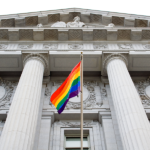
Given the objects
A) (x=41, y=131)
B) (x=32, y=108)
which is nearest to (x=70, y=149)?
(x=41, y=131)

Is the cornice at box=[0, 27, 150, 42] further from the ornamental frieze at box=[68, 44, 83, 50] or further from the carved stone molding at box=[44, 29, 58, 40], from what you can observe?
the ornamental frieze at box=[68, 44, 83, 50]

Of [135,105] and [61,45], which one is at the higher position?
[61,45]

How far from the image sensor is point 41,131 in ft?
42.1

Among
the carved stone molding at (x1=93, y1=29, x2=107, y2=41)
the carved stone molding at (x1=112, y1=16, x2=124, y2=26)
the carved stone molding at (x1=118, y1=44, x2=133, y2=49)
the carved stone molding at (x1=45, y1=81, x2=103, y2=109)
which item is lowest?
the carved stone molding at (x1=45, y1=81, x2=103, y2=109)

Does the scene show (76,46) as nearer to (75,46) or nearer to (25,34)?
(75,46)

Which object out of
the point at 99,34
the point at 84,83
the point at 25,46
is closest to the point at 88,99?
the point at 84,83

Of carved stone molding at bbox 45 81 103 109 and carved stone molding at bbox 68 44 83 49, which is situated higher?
carved stone molding at bbox 68 44 83 49

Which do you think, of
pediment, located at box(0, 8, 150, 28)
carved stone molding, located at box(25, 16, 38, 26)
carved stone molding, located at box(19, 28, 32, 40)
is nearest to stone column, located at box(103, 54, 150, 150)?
carved stone molding, located at box(19, 28, 32, 40)

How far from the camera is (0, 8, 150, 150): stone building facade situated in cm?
1084

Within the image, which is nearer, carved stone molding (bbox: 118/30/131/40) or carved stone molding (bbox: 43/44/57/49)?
carved stone molding (bbox: 43/44/57/49)

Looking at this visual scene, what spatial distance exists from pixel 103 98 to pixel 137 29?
6.48 m

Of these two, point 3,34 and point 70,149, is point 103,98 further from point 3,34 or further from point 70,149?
point 3,34

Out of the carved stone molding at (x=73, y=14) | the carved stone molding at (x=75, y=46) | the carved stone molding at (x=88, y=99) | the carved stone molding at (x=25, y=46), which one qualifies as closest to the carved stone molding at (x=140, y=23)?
the carved stone molding at (x=73, y=14)

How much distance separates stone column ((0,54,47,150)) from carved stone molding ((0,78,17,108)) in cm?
270
